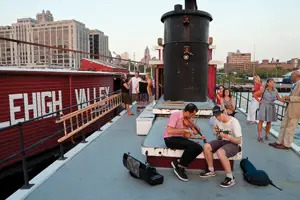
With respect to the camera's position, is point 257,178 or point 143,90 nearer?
point 257,178

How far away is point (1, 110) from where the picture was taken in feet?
21.0

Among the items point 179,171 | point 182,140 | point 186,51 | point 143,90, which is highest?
point 186,51

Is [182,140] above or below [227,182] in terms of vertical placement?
above

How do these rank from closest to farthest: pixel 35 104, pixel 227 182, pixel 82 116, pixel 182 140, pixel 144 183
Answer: pixel 227 182, pixel 144 183, pixel 182 140, pixel 82 116, pixel 35 104

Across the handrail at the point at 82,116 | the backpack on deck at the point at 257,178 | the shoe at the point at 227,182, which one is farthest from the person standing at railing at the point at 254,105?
the handrail at the point at 82,116

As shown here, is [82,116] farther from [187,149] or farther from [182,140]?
[187,149]

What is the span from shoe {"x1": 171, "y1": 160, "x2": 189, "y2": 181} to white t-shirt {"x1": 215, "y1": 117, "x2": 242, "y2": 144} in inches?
40.3

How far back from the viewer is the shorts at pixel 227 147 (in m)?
3.95

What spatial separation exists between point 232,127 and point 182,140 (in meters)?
0.89

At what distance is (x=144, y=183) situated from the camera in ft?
12.8

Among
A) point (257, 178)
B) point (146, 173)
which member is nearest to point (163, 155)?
point (146, 173)

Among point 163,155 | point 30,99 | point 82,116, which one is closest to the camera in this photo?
point 163,155

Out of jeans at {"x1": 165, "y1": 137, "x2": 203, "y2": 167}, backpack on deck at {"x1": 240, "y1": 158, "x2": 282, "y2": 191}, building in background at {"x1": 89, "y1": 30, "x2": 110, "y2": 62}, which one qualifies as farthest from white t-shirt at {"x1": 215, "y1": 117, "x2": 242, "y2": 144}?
building in background at {"x1": 89, "y1": 30, "x2": 110, "y2": 62}

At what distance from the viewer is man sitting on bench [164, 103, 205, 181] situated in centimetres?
404
